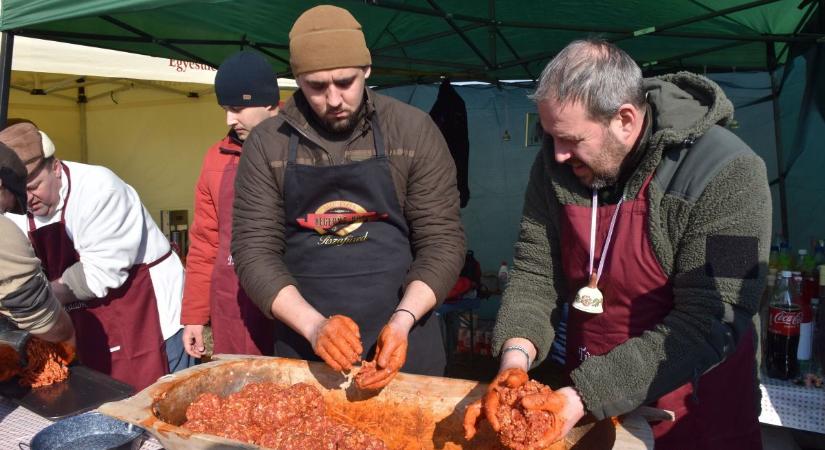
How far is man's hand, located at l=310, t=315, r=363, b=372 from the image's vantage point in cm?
182

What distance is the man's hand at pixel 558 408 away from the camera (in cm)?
143

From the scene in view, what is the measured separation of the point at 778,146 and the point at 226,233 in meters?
4.89

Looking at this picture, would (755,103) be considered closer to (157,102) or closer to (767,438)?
(767,438)

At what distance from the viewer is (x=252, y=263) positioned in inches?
82.9

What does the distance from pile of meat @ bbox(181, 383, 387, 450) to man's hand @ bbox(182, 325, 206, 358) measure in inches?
49.6

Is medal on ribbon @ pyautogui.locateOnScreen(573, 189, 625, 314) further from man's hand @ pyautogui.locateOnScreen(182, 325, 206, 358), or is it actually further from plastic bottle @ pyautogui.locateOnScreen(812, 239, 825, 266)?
plastic bottle @ pyautogui.locateOnScreen(812, 239, 825, 266)

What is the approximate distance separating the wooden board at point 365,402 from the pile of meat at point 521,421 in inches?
8.1

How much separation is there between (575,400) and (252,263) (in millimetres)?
1159

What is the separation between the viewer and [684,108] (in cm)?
165

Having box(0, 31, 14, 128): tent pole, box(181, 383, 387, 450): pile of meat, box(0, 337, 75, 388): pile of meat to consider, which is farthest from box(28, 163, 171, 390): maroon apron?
box(181, 383, 387, 450): pile of meat

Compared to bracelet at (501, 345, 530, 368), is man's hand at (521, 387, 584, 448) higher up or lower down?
lower down

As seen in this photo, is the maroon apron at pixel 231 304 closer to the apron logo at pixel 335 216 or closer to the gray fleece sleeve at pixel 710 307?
the apron logo at pixel 335 216

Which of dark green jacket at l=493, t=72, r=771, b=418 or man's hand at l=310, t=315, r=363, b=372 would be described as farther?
man's hand at l=310, t=315, r=363, b=372

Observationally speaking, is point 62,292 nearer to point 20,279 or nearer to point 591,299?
point 20,279
